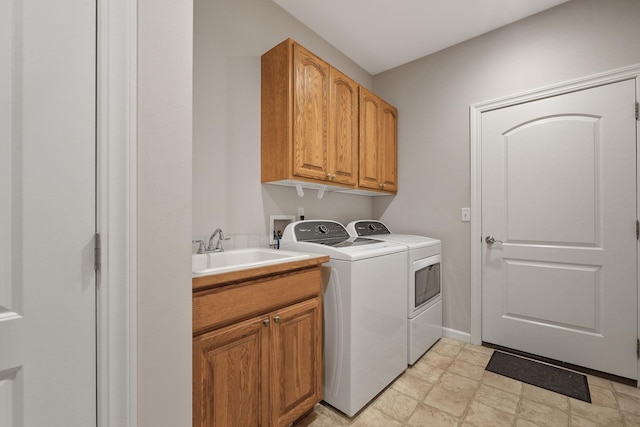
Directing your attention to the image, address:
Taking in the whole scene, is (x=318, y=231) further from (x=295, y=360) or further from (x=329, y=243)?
(x=295, y=360)

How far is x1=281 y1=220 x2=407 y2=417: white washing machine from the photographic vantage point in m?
1.50

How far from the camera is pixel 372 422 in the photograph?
4.86ft

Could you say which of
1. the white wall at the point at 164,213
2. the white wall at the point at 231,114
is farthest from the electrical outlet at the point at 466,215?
the white wall at the point at 164,213

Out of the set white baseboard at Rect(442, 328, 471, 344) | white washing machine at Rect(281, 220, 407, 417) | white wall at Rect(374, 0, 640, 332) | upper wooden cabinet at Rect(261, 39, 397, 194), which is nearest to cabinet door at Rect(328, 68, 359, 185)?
upper wooden cabinet at Rect(261, 39, 397, 194)

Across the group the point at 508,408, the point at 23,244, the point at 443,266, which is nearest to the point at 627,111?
the point at 443,266

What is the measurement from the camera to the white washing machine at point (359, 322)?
1.50 meters

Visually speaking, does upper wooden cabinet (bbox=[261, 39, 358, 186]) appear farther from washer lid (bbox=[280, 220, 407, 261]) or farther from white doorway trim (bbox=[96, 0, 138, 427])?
white doorway trim (bbox=[96, 0, 138, 427])

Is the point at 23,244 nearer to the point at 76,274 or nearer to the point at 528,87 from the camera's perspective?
the point at 76,274

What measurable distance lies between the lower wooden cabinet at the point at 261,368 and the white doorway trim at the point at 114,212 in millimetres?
274

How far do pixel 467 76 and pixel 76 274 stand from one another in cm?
295

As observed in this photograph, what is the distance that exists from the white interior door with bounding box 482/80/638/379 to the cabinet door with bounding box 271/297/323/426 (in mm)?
1685

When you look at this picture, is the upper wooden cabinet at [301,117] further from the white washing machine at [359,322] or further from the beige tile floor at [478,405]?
the beige tile floor at [478,405]

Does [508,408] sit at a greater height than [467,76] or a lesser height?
lesser

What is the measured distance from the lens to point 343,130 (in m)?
2.16
